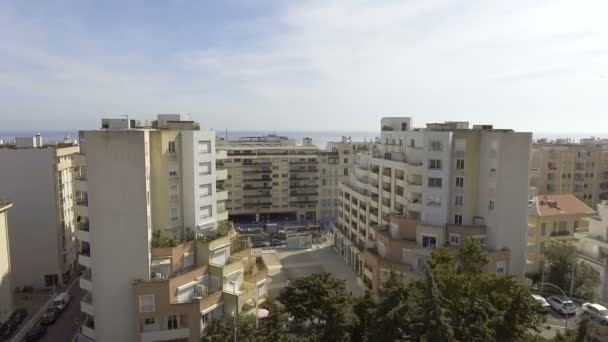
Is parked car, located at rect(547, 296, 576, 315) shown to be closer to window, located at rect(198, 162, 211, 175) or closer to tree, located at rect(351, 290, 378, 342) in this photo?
tree, located at rect(351, 290, 378, 342)

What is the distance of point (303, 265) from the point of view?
2650 inches

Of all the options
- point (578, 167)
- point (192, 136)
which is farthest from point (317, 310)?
point (578, 167)

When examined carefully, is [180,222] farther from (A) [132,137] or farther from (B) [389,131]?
(B) [389,131]

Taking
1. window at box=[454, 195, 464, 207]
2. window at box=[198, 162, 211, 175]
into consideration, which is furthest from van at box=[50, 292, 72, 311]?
window at box=[454, 195, 464, 207]

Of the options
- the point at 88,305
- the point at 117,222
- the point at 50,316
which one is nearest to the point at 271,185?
the point at 50,316

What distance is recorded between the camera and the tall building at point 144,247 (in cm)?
3497

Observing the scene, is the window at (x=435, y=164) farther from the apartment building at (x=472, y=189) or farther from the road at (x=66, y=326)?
the road at (x=66, y=326)

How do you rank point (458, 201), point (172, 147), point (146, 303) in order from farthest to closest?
point (458, 201), point (172, 147), point (146, 303)

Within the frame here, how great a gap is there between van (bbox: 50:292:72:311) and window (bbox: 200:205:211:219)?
21.4m

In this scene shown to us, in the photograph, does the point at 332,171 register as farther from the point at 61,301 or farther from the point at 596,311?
the point at 596,311

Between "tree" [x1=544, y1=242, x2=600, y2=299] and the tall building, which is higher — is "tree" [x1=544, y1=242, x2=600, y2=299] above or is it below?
below

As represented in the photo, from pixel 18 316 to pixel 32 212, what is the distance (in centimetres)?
1405

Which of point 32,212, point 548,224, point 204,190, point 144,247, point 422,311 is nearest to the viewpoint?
point 422,311

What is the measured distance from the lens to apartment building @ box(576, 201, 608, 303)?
1882 inches
